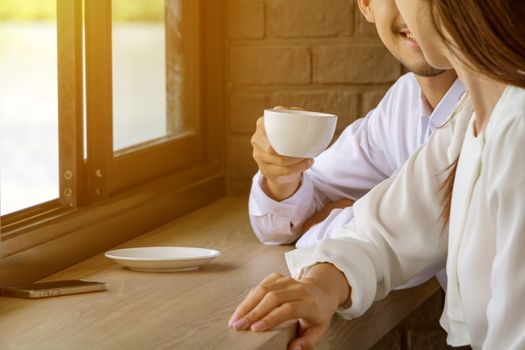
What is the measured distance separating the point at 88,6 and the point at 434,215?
758 millimetres

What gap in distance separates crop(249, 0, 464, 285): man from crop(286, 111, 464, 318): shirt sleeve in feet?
0.64

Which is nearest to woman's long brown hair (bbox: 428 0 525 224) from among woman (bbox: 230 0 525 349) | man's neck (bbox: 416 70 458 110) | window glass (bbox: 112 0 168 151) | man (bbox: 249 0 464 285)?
woman (bbox: 230 0 525 349)

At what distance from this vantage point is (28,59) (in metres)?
1.80

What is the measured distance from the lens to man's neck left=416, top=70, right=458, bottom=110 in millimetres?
2006

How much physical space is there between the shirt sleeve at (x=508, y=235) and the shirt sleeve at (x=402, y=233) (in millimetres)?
303

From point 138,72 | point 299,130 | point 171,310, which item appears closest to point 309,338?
point 171,310

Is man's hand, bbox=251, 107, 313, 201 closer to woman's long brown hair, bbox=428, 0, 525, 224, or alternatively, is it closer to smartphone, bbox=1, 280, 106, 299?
smartphone, bbox=1, 280, 106, 299

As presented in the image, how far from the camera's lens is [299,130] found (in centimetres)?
164

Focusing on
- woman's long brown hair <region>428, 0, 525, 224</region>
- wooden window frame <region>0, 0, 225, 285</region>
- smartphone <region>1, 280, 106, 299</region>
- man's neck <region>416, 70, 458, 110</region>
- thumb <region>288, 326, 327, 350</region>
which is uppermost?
woman's long brown hair <region>428, 0, 525, 224</region>

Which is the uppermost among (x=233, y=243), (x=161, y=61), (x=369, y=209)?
(x=161, y=61)

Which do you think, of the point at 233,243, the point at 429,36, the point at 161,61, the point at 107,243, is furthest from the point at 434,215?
the point at 161,61

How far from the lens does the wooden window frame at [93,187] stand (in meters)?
1.72

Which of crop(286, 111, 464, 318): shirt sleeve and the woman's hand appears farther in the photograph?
crop(286, 111, 464, 318): shirt sleeve

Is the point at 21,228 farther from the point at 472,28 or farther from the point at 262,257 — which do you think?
the point at 472,28
